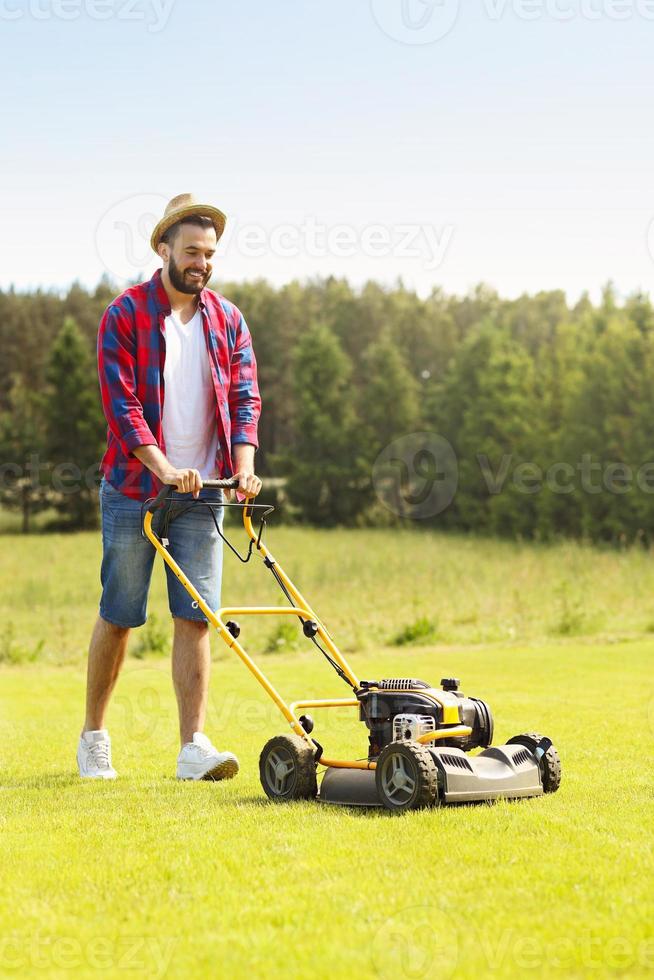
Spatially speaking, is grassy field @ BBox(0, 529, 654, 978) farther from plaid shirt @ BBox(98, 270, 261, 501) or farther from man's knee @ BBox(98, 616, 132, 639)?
plaid shirt @ BBox(98, 270, 261, 501)

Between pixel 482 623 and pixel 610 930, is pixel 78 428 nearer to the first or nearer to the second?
pixel 482 623

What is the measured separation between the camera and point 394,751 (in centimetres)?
373

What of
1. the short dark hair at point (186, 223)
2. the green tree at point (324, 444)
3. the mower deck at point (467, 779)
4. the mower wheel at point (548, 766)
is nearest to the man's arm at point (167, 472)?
the short dark hair at point (186, 223)

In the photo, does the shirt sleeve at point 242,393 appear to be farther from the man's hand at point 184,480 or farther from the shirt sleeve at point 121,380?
the man's hand at point 184,480

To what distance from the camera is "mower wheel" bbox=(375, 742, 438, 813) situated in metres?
3.67

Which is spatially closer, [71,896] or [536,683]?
[71,896]

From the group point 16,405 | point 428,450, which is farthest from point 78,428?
point 428,450

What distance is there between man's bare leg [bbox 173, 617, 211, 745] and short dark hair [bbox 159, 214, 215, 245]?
165 centimetres

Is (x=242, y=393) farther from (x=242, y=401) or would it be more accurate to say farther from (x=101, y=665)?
(x=101, y=665)

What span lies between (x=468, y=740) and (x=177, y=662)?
4.43 feet

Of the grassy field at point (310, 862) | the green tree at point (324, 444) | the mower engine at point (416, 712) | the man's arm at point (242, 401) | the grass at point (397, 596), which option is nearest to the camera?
the grassy field at point (310, 862)

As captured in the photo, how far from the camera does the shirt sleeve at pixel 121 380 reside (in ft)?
15.1

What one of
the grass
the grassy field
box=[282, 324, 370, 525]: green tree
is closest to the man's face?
the grassy field

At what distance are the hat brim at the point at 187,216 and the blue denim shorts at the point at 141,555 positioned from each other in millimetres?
1095
